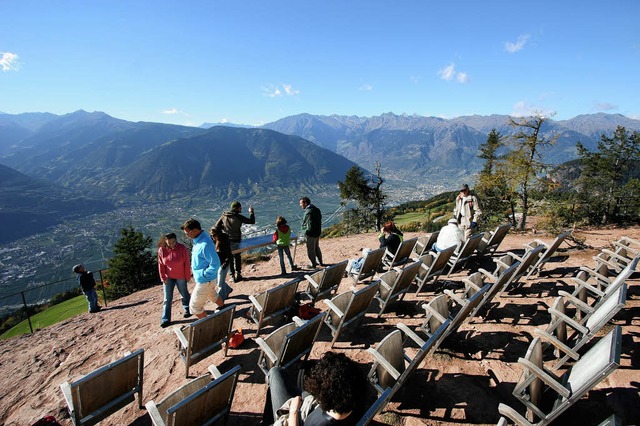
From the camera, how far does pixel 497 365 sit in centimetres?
401

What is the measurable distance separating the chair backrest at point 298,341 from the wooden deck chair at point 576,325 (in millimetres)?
2347

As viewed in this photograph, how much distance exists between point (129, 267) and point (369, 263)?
40783 millimetres

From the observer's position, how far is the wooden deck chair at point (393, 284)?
5121 millimetres

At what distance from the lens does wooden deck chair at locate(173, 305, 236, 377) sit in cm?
396

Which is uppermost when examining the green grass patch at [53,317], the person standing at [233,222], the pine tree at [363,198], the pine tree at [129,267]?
the person standing at [233,222]

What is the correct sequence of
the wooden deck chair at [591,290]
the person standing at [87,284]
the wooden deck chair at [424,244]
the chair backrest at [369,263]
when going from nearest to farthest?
the wooden deck chair at [591,290] < the chair backrest at [369,263] < the wooden deck chair at [424,244] < the person standing at [87,284]

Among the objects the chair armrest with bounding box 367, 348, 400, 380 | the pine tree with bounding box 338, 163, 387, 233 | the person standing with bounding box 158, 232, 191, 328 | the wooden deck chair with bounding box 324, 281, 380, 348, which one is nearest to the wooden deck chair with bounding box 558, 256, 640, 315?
the wooden deck chair with bounding box 324, 281, 380, 348

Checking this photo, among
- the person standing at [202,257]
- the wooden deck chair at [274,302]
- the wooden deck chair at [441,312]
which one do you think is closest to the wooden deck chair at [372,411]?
the wooden deck chair at [441,312]

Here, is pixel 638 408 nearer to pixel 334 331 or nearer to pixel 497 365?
pixel 497 365

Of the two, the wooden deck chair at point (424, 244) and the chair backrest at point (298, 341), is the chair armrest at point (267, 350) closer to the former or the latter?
the chair backrest at point (298, 341)

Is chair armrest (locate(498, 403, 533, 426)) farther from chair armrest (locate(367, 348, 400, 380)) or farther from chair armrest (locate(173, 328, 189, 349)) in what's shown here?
chair armrest (locate(173, 328, 189, 349))

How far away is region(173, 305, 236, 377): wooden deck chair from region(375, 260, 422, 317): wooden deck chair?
2.50 m

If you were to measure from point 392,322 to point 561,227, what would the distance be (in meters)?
12.0

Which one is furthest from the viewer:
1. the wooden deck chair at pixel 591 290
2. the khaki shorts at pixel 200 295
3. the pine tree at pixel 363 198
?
the pine tree at pixel 363 198
